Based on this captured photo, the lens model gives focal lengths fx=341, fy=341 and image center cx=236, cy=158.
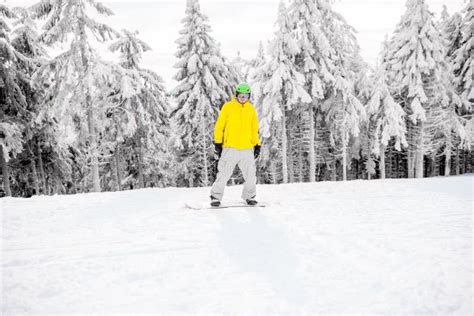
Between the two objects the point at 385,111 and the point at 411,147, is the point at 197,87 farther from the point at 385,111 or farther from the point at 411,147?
the point at 411,147

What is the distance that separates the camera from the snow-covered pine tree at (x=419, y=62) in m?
20.0

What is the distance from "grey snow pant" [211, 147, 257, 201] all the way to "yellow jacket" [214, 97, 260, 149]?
0.12m

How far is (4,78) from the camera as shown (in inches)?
592

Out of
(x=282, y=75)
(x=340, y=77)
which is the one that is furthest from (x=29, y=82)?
(x=340, y=77)

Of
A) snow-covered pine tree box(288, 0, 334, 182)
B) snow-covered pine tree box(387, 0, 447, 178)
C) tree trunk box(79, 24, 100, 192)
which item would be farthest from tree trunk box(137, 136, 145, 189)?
snow-covered pine tree box(387, 0, 447, 178)

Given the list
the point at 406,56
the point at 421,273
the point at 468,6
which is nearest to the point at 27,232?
the point at 421,273

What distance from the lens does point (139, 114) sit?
61.0 ft

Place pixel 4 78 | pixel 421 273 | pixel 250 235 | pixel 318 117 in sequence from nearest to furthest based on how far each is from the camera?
pixel 421 273
pixel 250 235
pixel 4 78
pixel 318 117

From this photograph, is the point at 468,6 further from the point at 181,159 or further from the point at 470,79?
the point at 181,159

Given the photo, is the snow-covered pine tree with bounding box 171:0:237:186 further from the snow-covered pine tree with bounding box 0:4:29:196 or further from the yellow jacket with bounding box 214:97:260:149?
the yellow jacket with bounding box 214:97:260:149

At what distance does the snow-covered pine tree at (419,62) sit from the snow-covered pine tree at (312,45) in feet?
18.8

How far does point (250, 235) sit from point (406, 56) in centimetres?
2089

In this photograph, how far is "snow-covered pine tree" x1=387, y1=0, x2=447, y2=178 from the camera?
20000 mm

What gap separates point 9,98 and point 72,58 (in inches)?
159
